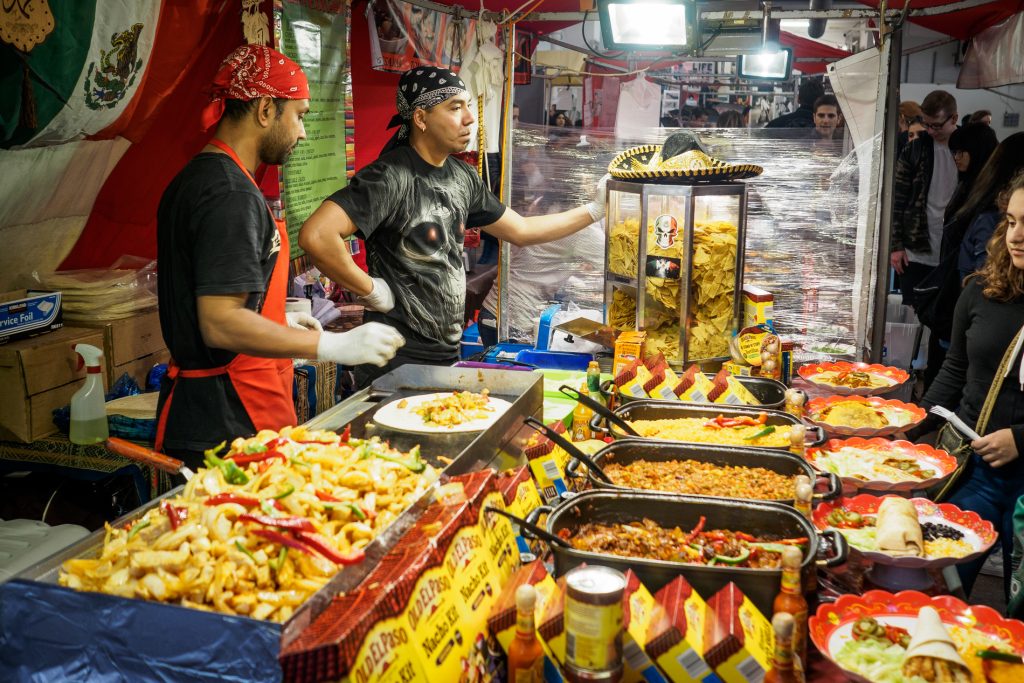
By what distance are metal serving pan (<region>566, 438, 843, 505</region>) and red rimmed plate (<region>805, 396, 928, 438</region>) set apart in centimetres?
58

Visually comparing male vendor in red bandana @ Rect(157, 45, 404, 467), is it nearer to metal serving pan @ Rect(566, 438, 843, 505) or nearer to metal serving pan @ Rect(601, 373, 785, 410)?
metal serving pan @ Rect(566, 438, 843, 505)

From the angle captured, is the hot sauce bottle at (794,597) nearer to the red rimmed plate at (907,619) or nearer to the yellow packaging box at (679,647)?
the red rimmed plate at (907,619)

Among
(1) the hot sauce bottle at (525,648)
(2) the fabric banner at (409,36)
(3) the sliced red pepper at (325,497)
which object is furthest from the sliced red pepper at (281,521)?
(2) the fabric banner at (409,36)

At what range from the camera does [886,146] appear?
443 cm

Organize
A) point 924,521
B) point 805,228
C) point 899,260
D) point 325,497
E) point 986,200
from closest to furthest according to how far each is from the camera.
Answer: point 325,497
point 924,521
point 805,228
point 986,200
point 899,260

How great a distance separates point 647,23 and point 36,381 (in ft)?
10.9

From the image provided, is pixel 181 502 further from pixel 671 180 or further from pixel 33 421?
pixel 671 180

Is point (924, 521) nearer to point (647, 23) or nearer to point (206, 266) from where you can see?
point (206, 266)

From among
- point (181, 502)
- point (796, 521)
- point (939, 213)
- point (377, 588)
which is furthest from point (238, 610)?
point (939, 213)

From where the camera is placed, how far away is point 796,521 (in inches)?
74.5

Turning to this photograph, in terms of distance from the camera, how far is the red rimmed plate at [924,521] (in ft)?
6.24

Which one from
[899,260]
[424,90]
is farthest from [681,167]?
[899,260]

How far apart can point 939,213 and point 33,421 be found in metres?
7.10

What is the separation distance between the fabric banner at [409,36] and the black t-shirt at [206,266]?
1.78m
